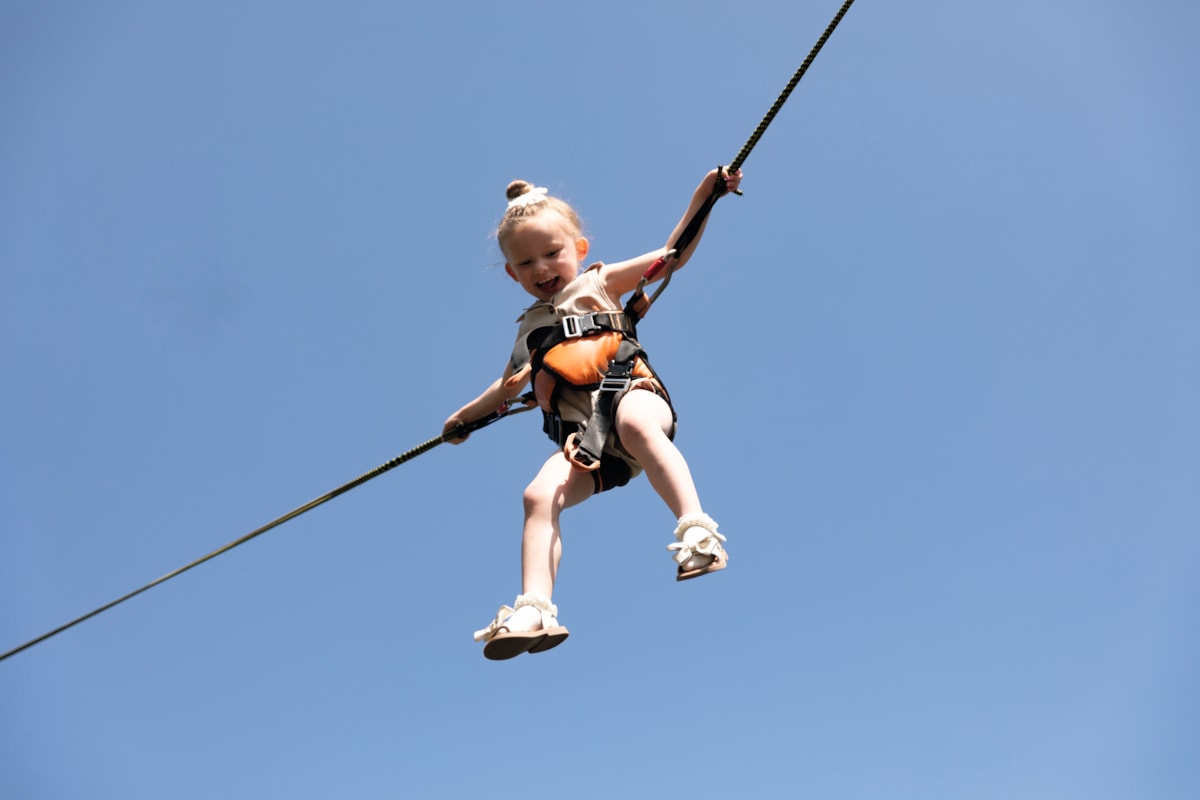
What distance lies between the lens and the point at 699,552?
4.57 m

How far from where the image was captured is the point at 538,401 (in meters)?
5.72

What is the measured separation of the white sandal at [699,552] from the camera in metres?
4.56

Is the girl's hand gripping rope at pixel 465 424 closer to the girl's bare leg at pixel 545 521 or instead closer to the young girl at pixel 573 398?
the young girl at pixel 573 398

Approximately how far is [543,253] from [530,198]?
29 cm

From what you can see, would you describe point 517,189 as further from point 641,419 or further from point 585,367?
point 641,419

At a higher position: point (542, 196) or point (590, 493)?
point (542, 196)

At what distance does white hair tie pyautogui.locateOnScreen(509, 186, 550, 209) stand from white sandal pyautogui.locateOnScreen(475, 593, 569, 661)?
190cm

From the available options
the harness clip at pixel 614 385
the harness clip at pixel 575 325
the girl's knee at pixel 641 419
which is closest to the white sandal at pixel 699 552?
the girl's knee at pixel 641 419

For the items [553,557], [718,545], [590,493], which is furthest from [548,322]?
[718,545]

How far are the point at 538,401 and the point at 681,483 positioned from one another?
110cm

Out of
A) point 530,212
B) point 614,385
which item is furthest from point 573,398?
point 530,212

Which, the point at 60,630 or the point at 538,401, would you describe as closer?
the point at 538,401

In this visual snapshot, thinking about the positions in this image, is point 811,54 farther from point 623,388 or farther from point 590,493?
point 590,493

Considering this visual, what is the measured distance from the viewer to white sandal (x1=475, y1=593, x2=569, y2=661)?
462cm
